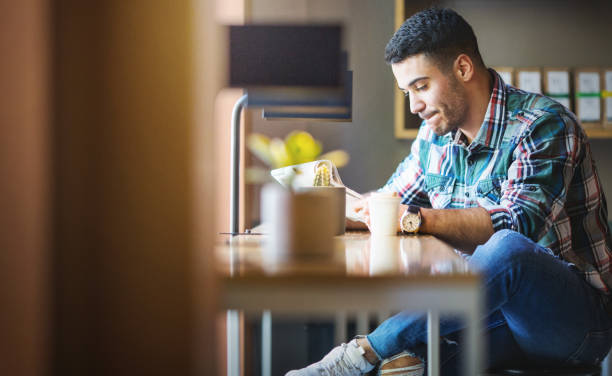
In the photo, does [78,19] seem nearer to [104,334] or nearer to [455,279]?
[104,334]

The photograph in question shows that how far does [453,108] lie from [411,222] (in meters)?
0.71

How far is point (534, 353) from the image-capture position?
1323 mm

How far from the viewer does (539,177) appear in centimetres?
155

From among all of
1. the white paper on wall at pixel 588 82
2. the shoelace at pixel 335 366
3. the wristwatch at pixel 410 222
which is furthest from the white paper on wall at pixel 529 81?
the shoelace at pixel 335 366

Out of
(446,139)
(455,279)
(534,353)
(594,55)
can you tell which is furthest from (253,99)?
(594,55)

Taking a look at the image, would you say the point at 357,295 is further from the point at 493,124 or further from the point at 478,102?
the point at 478,102

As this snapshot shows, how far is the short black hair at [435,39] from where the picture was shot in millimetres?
1869

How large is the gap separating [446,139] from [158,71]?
1491 millimetres

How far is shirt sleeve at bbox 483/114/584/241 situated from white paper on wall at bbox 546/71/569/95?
987 millimetres

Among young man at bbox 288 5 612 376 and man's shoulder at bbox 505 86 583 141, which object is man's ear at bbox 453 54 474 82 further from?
man's shoulder at bbox 505 86 583 141

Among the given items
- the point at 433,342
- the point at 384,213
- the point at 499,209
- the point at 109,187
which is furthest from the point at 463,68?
the point at 109,187

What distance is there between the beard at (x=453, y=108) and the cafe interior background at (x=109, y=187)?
1412 millimetres

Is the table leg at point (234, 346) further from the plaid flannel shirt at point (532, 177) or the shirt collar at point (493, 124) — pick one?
the shirt collar at point (493, 124)

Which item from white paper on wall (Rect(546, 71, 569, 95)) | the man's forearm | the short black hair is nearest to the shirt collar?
the short black hair
